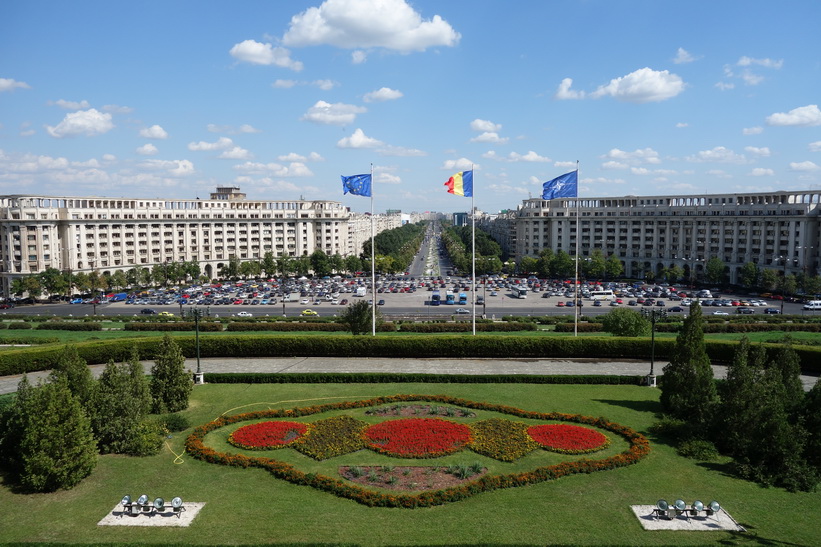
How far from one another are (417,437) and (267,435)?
6039 mm

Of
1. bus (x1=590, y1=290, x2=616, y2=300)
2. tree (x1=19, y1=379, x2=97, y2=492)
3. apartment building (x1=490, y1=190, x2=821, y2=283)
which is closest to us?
tree (x1=19, y1=379, x2=97, y2=492)

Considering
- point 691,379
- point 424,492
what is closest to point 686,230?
point 691,379

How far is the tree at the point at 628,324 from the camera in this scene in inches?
1673

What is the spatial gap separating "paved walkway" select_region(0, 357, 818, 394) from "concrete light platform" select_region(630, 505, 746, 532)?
1853 cm

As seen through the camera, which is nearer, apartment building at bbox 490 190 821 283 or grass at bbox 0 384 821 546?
grass at bbox 0 384 821 546

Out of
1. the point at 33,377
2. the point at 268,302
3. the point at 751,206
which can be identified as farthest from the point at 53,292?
the point at 751,206

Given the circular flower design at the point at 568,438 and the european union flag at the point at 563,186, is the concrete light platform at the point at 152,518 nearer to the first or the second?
the circular flower design at the point at 568,438

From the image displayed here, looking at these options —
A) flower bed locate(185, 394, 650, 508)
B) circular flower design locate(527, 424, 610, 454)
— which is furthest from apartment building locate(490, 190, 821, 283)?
circular flower design locate(527, 424, 610, 454)

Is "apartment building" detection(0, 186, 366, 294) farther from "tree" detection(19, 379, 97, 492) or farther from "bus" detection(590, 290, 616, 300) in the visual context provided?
"tree" detection(19, 379, 97, 492)

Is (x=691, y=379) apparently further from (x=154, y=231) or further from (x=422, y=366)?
(x=154, y=231)

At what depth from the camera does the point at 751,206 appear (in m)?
93.6

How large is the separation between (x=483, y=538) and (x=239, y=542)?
650 cm

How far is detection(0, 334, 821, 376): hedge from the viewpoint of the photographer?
1543 inches

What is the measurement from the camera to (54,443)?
19391 millimetres
